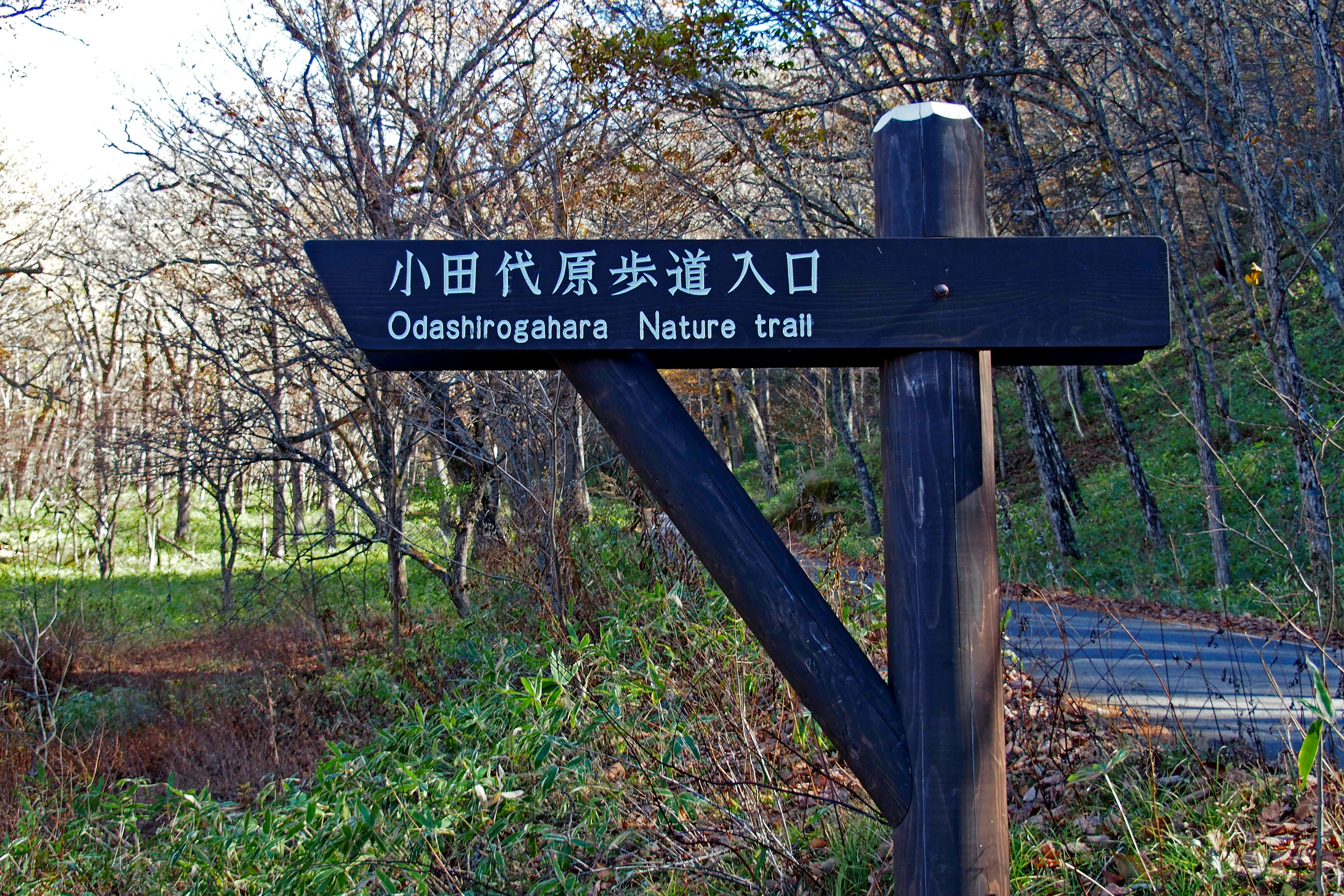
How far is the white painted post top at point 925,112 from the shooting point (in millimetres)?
2162

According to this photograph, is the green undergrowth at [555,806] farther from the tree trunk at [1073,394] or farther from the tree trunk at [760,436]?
the tree trunk at [760,436]

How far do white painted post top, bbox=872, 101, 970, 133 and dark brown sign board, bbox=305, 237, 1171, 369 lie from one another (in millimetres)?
327

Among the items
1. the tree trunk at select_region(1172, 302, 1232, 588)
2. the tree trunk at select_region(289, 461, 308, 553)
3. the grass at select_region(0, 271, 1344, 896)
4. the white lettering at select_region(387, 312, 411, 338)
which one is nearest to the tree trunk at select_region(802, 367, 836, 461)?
the tree trunk at select_region(1172, 302, 1232, 588)

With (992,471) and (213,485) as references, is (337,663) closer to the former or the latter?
(213,485)

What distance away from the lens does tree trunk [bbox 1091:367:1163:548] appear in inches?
504

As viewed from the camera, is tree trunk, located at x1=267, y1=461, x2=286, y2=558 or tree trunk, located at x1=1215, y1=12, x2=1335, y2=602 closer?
tree trunk, located at x1=1215, y1=12, x2=1335, y2=602

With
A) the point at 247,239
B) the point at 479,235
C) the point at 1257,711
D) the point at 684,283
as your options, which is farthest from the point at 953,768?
the point at 247,239

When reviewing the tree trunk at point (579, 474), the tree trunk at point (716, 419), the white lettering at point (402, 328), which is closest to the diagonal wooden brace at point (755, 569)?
the white lettering at point (402, 328)

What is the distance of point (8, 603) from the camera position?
1312cm

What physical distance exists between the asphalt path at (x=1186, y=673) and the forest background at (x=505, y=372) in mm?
477

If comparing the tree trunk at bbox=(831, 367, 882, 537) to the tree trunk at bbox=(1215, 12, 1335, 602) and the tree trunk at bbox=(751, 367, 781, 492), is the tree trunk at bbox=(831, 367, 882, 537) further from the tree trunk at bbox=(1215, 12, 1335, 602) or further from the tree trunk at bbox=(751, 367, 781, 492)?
the tree trunk at bbox=(1215, 12, 1335, 602)

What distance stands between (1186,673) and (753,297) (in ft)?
16.0

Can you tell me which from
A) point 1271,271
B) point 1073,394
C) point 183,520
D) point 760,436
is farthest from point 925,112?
point 183,520

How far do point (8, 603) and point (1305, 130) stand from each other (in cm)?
1875
